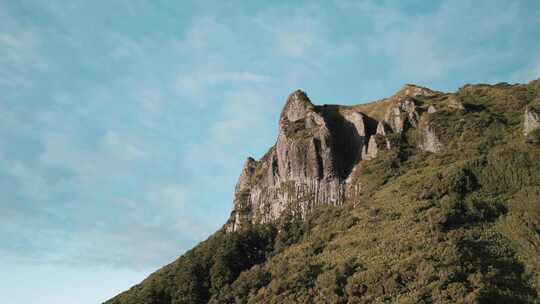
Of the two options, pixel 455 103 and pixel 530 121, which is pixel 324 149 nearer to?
pixel 455 103

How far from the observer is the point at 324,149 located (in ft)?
520

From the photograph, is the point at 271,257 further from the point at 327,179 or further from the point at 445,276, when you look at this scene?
the point at 445,276

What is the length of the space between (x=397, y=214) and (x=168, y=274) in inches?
2807

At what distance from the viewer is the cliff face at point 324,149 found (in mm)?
153750

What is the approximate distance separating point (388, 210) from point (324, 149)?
131ft

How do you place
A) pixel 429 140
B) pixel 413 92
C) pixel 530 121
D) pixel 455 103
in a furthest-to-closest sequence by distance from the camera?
pixel 413 92 < pixel 455 103 < pixel 429 140 < pixel 530 121

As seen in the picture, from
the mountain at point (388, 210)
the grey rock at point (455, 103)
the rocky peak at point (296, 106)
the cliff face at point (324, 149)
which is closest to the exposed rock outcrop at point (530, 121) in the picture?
the mountain at point (388, 210)

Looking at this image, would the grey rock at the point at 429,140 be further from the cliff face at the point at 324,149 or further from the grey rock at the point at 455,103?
the grey rock at the point at 455,103


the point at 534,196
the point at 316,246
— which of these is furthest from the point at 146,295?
the point at 534,196

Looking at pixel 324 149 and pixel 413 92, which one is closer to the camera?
pixel 324 149

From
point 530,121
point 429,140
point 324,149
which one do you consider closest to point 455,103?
point 429,140

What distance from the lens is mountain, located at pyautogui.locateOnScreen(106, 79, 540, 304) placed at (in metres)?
91.8

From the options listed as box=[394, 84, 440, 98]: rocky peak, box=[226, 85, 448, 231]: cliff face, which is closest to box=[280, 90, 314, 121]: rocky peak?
box=[226, 85, 448, 231]: cliff face

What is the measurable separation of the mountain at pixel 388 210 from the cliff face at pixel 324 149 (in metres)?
0.40
